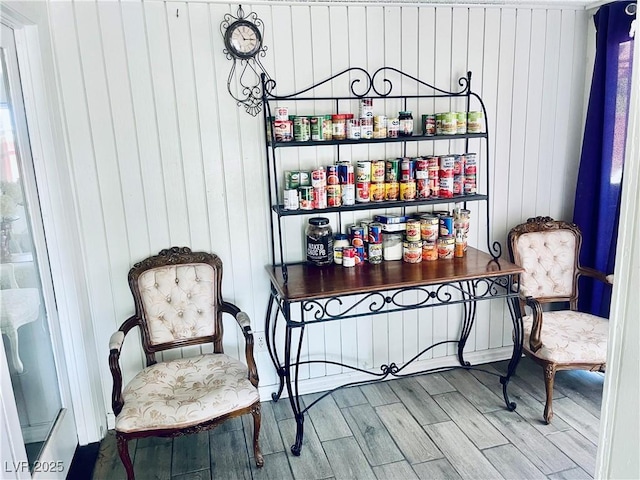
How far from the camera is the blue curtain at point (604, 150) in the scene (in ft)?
8.52

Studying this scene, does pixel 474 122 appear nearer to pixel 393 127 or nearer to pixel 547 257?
pixel 393 127

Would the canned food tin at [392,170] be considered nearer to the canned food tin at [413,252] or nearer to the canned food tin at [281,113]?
the canned food tin at [413,252]

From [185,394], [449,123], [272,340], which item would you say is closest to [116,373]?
[185,394]

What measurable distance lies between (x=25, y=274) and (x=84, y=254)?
431 millimetres

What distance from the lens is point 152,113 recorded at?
233cm

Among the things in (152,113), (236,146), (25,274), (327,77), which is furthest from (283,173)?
(25,274)

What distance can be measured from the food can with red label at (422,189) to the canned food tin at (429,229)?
128mm

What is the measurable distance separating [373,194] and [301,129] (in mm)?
503

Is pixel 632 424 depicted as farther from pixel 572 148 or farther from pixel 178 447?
pixel 572 148

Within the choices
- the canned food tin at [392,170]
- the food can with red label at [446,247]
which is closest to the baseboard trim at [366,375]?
the food can with red label at [446,247]

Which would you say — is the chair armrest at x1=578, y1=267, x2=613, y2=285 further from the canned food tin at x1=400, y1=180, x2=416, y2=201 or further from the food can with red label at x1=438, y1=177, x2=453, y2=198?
the canned food tin at x1=400, y1=180, x2=416, y2=201

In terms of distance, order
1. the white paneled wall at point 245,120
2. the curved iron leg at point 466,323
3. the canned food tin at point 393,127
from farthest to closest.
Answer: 1. the curved iron leg at point 466,323
2. the canned food tin at point 393,127
3. the white paneled wall at point 245,120

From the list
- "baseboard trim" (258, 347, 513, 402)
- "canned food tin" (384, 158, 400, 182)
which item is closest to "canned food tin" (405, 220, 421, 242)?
"canned food tin" (384, 158, 400, 182)

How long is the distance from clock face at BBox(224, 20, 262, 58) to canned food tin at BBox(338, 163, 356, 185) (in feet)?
2.30
